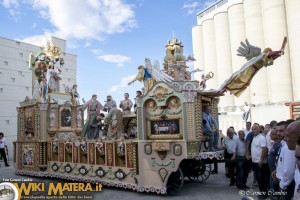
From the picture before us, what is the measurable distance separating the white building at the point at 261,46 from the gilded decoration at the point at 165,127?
14670 millimetres

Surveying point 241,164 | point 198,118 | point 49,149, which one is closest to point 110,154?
point 198,118

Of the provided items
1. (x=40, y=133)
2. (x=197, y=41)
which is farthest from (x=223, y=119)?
(x=40, y=133)

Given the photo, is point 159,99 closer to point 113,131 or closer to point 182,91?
point 182,91

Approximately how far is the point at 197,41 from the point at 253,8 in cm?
1031

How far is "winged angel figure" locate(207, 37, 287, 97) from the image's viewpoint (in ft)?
23.6

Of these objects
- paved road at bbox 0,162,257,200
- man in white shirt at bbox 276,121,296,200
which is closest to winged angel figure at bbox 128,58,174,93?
paved road at bbox 0,162,257,200

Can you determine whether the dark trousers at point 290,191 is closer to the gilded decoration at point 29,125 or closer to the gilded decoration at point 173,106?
the gilded decoration at point 173,106

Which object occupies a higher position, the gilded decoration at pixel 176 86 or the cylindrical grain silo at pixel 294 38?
the cylindrical grain silo at pixel 294 38

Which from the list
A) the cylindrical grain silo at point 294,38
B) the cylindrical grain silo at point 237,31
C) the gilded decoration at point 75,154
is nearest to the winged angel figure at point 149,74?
the gilded decoration at point 75,154

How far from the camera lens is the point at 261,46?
1049 inches

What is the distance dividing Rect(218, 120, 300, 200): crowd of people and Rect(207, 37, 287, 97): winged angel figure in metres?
1.13

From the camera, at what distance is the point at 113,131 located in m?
9.37

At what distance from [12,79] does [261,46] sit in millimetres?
21080

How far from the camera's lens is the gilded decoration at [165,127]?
302 inches
